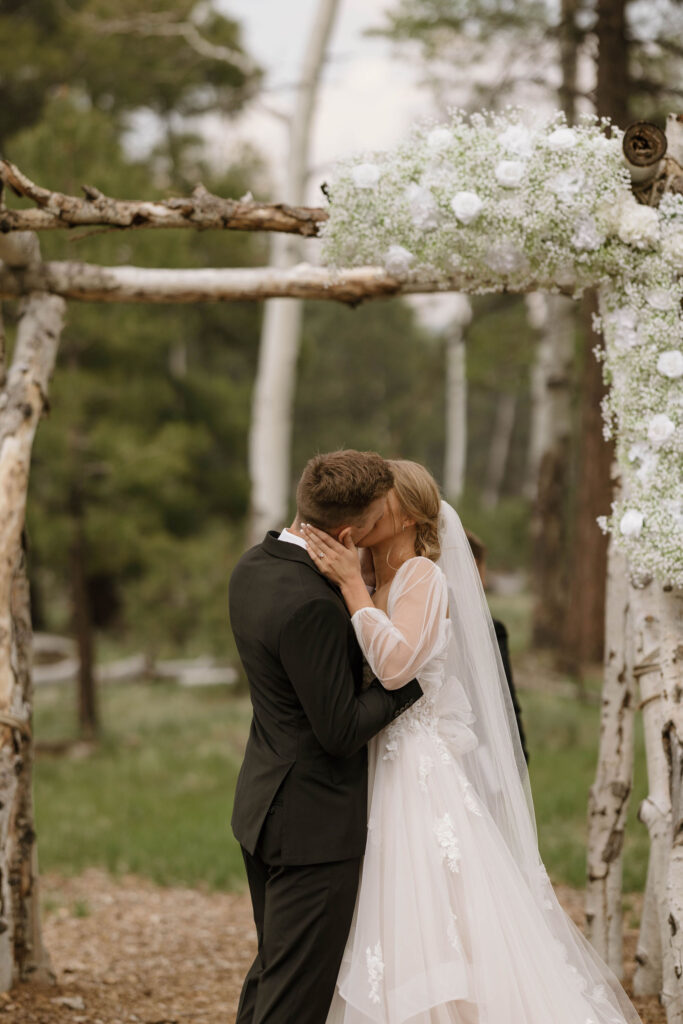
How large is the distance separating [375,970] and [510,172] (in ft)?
9.51

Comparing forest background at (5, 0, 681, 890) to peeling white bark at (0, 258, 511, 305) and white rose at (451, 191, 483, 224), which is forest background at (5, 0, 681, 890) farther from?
white rose at (451, 191, 483, 224)

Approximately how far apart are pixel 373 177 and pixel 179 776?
7.06 metres

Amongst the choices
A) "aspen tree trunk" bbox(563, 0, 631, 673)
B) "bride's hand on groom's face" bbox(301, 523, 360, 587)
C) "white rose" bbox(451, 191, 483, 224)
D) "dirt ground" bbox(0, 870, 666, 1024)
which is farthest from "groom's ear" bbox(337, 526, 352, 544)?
"aspen tree trunk" bbox(563, 0, 631, 673)

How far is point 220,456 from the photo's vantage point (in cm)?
1706

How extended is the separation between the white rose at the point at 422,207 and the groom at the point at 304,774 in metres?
1.35

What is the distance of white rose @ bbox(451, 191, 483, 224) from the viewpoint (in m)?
4.05

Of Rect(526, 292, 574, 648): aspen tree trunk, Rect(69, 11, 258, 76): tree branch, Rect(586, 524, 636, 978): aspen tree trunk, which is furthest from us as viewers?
Rect(526, 292, 574, 648): aspen tree trunk

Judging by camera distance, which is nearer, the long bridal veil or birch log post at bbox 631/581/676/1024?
the long bridal veil

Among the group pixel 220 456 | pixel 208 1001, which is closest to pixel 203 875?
pixel 208 1001

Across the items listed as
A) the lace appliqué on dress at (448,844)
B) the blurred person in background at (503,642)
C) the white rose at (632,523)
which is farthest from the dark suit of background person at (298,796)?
the white rose at (632,523)

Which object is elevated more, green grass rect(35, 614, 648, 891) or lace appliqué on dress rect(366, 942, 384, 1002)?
lace appliqué on dress rect(366, 942, 384, 1002)

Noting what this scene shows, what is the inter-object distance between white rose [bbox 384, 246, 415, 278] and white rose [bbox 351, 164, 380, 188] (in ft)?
0.90

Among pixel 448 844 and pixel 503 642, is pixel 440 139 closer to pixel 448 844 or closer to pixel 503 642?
pixel 503 642

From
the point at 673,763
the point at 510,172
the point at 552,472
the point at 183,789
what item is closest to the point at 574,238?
the point at 510,172
